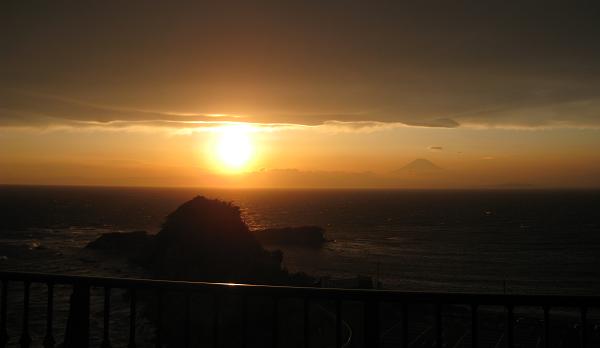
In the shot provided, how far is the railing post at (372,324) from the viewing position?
400 cm

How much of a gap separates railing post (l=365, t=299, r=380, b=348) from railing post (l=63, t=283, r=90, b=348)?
2.58 metres

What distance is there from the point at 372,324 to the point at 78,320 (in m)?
2.78

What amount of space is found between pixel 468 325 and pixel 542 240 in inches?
2626

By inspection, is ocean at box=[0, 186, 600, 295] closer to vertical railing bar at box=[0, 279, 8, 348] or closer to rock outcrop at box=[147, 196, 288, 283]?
rock outcrop at box=[147, 196, 288, 283]

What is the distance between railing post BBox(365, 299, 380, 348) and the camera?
13.1ft

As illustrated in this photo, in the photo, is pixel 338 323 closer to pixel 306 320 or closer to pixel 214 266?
pixel 306 320

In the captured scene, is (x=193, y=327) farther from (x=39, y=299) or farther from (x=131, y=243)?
(x=131, y=243)

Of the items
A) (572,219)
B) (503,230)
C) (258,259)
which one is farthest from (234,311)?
(572,219)

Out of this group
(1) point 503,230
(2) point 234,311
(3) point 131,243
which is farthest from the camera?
(1) point 503,230

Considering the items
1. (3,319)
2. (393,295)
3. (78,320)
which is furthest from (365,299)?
(3,319)

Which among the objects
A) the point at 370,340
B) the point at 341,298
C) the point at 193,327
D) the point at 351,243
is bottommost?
the point at 351,243

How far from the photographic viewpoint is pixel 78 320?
470 cm

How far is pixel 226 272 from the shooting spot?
29.4m

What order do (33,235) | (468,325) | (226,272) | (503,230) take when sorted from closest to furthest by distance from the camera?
(226,272)
(468,325)
(33,235)
(503,230)
